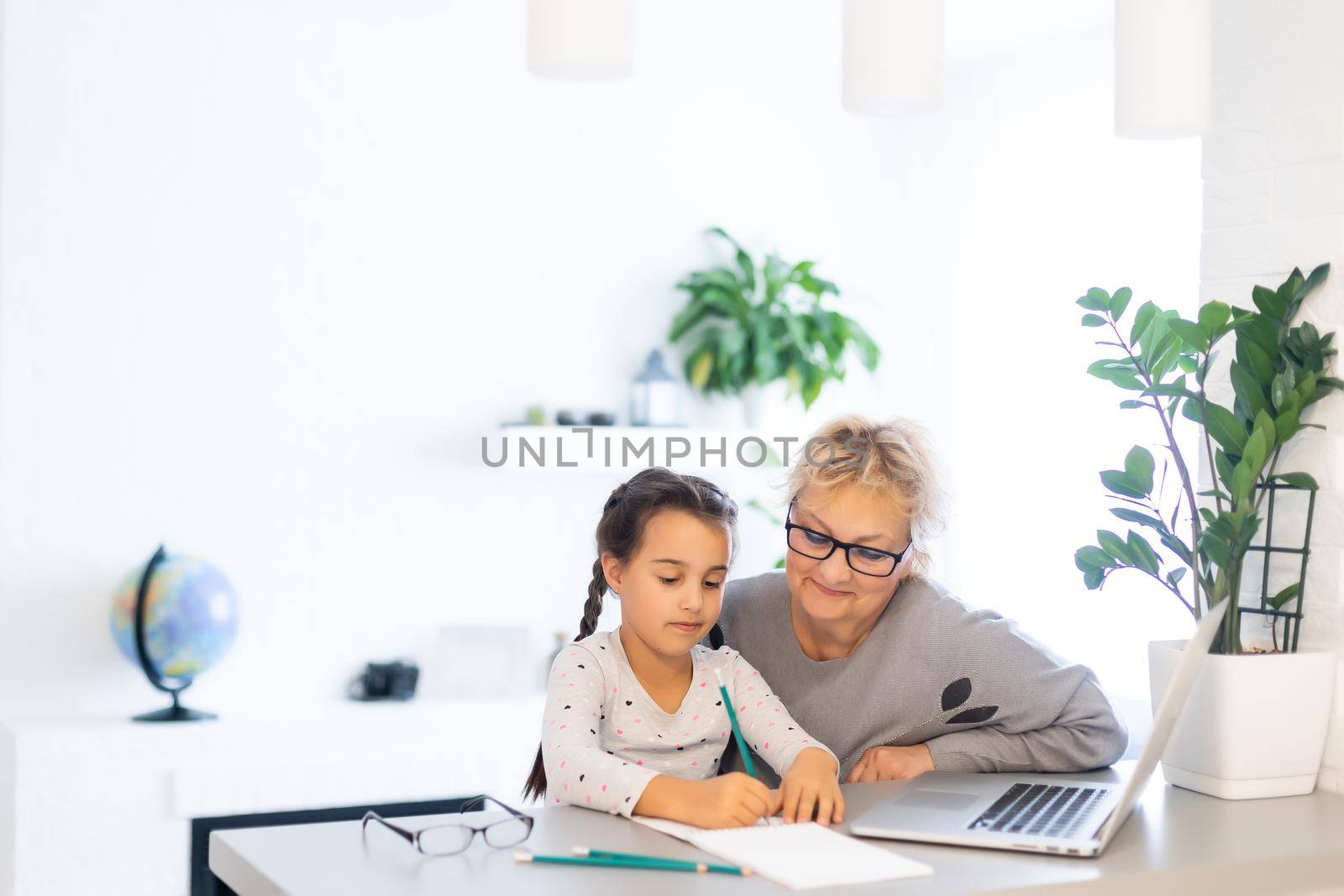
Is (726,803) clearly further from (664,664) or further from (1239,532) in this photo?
(1239,532)

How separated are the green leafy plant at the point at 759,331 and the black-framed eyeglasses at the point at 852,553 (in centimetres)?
214

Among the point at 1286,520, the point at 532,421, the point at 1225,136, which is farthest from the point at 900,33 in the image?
the point at 532,421

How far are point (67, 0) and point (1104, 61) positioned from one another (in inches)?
109

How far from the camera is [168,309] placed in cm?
354

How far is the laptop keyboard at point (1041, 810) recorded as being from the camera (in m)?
1.37

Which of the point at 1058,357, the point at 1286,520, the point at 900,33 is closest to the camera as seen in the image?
the point at 900,33

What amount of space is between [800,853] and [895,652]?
64cm

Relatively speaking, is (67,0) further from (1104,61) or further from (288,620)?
(1104,61)

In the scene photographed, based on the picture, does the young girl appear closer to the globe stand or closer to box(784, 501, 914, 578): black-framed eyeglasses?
box(784, 501, 914, 578): black-framed eyeglasses

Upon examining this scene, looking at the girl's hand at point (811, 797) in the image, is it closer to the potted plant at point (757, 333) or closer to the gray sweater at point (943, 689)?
the gray sweater at point (943, 689)

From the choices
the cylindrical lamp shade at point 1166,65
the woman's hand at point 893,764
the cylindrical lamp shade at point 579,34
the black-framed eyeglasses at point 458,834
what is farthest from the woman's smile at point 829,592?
the cylindrical lamp shade at point 579,34

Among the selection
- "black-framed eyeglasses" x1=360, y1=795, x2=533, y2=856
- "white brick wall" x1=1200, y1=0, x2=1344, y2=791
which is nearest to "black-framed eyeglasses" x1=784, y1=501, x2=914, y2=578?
"white brick wall" x1=1200, y1=0, x2=1344, y2=791

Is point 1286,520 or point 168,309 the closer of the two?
point 1286,520

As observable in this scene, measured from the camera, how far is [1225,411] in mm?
1738
